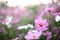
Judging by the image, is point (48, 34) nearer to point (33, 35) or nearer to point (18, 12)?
point (33, 35)

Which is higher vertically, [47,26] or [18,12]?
[18,12]

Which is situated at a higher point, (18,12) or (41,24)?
(18,12)

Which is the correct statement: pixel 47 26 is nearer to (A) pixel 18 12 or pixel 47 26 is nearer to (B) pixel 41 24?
(B) pixel 41 24

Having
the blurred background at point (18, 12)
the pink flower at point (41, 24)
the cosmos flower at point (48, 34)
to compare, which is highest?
the blurred background at point (18, 12)

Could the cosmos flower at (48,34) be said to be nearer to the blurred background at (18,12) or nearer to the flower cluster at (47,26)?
the flower cluster at (47,26)

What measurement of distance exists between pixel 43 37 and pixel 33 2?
253 mm

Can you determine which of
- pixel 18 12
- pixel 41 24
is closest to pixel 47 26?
pixel 41 24

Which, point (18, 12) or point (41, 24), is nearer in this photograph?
point (41, 24)

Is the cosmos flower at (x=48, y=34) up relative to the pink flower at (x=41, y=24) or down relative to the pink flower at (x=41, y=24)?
down

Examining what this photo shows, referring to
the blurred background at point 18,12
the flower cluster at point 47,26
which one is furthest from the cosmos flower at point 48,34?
the blurred background at point 18,12

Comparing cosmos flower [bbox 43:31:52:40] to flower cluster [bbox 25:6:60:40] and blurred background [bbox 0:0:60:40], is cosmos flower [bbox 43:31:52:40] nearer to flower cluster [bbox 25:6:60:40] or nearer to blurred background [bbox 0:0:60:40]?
flower cluster [bbox 25:6:60:40]

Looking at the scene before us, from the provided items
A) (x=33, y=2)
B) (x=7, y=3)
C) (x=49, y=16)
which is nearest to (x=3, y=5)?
(x=7, y=3)

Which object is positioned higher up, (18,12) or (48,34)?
(18,12)

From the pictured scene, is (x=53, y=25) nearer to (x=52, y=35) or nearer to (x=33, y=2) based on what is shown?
(x=52, y=35)
